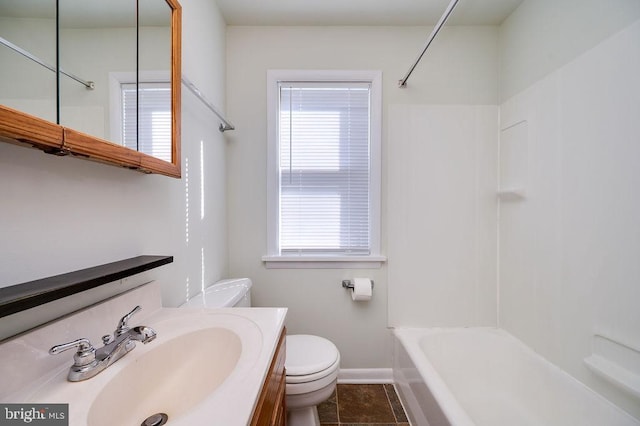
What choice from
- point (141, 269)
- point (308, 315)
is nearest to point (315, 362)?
point (308, 315)

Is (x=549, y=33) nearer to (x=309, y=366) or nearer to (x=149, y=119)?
(x=149, y=119)

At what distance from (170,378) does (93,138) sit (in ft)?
2.32

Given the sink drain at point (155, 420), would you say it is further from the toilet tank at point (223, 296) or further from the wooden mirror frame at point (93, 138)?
the wooden mirror frame at point (93, 138)

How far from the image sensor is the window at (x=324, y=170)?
5.72 feet

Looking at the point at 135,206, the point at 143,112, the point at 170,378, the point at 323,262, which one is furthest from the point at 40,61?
the point at 323,262

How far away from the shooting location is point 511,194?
1.64 metres

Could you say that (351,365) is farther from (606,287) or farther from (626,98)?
(626,98)

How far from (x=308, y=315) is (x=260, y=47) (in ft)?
6.36

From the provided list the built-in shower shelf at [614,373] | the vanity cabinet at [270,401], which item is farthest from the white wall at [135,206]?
Result: the built-in shower shelf at [614,373]

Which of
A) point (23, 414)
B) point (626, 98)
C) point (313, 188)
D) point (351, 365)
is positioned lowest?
point (351, 365)

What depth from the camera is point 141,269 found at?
77 cm

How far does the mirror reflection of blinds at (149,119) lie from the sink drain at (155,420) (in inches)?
30.1

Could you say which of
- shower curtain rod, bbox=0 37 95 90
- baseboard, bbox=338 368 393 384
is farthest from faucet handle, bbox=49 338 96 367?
baseboard, bbox=338 368 393 384

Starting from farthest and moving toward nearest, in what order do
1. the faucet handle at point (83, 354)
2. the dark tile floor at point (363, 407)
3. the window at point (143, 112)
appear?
the dark tile floor at point (363, 407)
the window at point (143, 112)
the faucet handle at point (83, 354)
